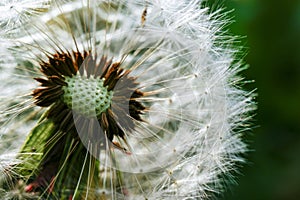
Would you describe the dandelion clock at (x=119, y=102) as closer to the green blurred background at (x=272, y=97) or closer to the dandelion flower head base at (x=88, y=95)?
the dandelion flower head base at (x=88, y=95)

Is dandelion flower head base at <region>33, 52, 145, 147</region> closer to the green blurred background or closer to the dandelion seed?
the dandelion seed

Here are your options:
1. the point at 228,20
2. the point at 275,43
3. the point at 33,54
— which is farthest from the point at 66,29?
the point at 275,43

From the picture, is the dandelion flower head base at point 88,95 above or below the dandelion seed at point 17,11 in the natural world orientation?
below

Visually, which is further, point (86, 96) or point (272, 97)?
point (272, 97)

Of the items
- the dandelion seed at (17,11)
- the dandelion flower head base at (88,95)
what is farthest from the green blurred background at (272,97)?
the dandelion seed at (17,11)

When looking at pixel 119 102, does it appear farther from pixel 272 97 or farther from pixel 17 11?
pixel 272 97

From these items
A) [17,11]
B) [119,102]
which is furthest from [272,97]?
[17,11]
